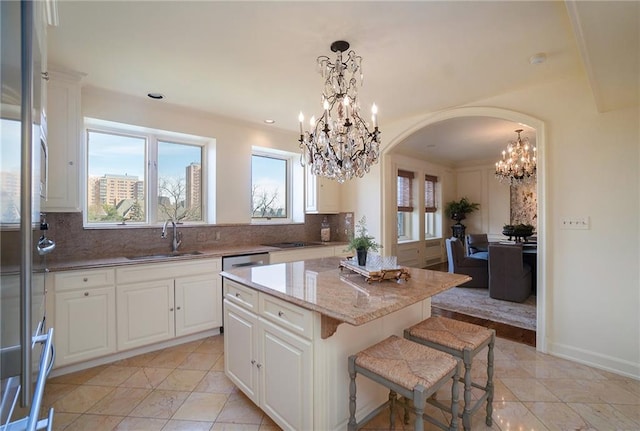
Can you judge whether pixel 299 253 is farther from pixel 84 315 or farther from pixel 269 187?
pixel 84 315

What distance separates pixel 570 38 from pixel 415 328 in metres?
2.30

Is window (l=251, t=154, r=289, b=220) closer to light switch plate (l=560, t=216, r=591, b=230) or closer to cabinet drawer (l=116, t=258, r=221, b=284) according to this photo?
cabinet drawer (l=116, t=258, r=221, b=284)

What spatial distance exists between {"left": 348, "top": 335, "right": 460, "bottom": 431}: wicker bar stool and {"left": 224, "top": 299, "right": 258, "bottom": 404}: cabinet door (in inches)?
27.6

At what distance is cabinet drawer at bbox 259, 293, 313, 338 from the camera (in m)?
1.57

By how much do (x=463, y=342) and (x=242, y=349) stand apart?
144 centimetres

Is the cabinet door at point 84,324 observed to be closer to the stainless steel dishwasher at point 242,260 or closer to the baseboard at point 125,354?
the baseboard at point 125,354

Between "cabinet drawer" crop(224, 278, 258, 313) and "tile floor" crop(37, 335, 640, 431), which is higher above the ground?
"cabinet drawer" crop(224, 278, 258, 313)

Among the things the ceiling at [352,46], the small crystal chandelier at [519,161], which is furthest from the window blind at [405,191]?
the ceiling at [352,46]

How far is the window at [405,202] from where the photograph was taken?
22.4ft

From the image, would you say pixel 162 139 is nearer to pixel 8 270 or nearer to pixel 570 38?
pixel 8 270

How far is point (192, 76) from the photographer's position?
2691 mm

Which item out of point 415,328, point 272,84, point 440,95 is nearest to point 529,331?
point 415,328

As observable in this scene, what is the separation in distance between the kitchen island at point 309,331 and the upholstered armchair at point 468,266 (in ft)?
11.5

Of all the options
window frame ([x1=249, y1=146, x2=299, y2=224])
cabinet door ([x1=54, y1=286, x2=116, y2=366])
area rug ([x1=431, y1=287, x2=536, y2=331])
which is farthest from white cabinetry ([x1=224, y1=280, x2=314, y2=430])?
area rug ([x1=431, y1=287, x2=536, y2=331])
